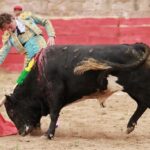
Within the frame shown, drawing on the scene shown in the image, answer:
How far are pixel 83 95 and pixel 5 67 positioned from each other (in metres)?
Answer: 6.37

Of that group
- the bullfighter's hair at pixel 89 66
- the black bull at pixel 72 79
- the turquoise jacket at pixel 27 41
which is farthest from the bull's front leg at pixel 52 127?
the turquoise jacket at pixel 27 41

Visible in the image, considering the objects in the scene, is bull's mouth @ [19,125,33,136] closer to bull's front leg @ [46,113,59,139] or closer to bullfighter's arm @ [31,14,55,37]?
bull's front leg @ [46,113,59,139]

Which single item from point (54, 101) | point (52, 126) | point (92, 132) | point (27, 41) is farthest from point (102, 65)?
point (27, 41)

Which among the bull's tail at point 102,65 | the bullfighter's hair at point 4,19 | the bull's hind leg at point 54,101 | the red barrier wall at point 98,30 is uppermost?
the bullfighter's hair at point 4,19

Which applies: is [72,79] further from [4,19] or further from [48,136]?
[4,19]

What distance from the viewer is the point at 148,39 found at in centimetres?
1294

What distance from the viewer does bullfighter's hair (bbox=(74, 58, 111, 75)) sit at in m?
6.40

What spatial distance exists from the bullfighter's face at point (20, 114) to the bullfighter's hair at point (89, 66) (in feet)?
2.64

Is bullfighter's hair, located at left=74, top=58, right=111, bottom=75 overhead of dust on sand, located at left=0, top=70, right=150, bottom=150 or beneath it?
overhead

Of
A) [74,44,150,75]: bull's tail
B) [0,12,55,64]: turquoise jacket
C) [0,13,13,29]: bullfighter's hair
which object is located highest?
[0,13,13,29]: bullfighter's hair

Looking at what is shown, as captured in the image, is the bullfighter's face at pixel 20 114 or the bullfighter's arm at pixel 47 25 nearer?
the bullfighter's face at pixel 20 114

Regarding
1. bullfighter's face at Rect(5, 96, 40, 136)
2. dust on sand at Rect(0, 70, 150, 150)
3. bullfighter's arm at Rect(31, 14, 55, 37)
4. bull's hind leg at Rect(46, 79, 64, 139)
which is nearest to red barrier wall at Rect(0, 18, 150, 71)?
dust on sand at Rect(0, 70, 150, 150)

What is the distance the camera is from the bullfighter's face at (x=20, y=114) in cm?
698

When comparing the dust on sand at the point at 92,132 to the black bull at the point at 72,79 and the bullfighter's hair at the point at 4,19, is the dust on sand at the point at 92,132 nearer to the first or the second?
the black bull at the point at 72,79
